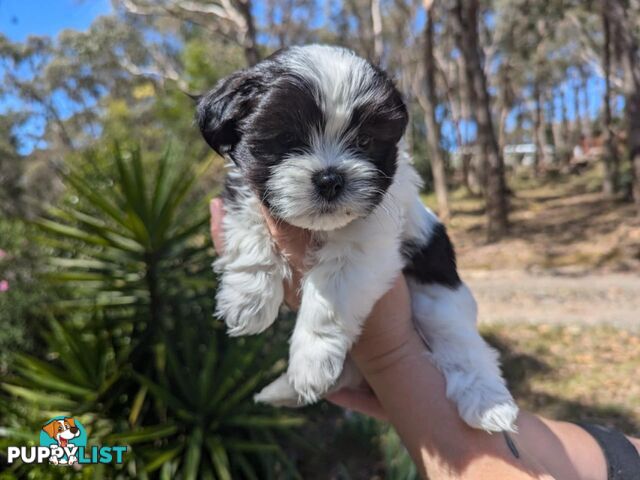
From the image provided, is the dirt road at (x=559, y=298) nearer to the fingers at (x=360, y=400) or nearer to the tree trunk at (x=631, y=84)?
the tree trunk at (x=631, y=84)

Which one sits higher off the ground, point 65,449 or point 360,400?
point 360,400

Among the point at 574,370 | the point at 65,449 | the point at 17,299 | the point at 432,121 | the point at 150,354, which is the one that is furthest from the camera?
the point at 432,121

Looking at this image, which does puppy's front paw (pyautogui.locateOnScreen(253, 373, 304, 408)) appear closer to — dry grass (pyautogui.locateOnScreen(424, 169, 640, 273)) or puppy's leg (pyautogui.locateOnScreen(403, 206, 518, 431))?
puppy's leg (pyautogui.locateOnScreen(403, 206, 518, 431))

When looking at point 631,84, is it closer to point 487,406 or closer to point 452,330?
point 452,330

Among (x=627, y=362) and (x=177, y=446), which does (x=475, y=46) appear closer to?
(x=627, y=362)

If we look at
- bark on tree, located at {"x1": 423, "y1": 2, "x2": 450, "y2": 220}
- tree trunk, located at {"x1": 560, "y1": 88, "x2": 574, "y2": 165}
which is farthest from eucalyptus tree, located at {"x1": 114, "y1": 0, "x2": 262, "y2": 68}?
tree trunk, located at {"x1": 560, "y1": 88, "x2": 574, "y2": 165}

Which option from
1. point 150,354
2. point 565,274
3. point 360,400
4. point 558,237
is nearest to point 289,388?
point 360,400
